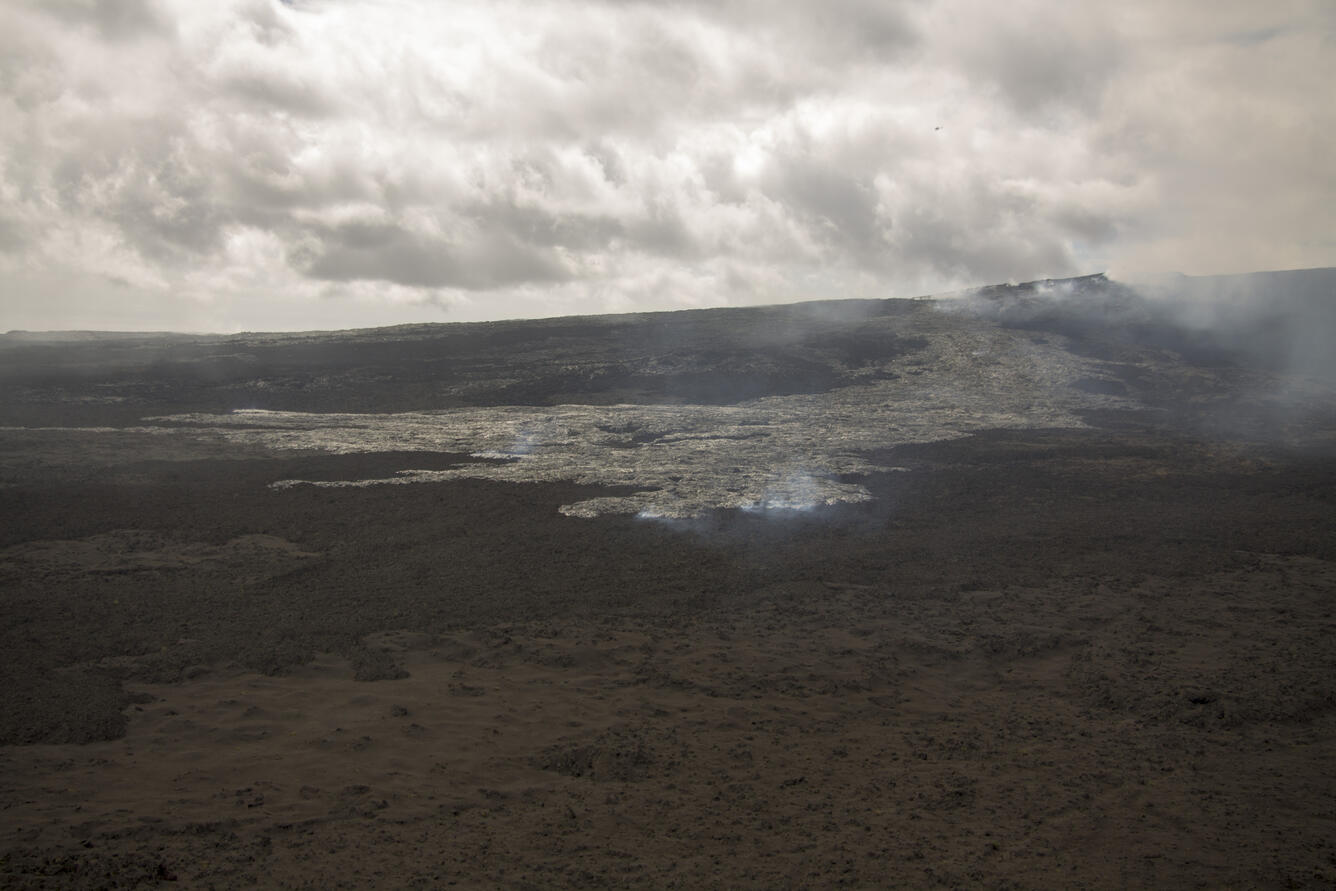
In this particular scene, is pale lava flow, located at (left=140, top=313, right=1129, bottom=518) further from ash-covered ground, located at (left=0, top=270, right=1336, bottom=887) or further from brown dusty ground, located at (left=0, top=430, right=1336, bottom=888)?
brown dusty ground, located at (left=0, top=430, right=1336, bottom=888)

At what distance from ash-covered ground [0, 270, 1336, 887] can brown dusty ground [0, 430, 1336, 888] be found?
0.05 meters

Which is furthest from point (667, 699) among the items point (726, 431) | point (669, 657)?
point (726, 431)

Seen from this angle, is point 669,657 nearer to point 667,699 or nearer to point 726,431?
point 667,699

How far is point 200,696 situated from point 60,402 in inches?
1342

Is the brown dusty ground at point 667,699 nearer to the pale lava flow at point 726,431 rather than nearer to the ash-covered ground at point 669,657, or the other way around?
the ash-covered ground at point 669,657

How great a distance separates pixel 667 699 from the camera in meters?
10.4

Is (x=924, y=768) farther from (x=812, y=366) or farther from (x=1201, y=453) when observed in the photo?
(x=812, y=366)

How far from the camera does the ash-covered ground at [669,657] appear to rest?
7.43m

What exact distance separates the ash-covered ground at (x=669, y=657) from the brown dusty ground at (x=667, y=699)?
5 centimetres

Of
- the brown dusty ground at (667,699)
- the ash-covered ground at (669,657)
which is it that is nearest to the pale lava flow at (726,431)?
the ash-covered ground at (669,657)

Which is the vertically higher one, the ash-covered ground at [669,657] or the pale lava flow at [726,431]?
the pale lava flow at [726,431]

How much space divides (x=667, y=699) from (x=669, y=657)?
4.08ft

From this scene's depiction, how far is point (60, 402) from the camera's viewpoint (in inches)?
1457

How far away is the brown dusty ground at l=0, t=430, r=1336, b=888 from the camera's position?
7297mm
